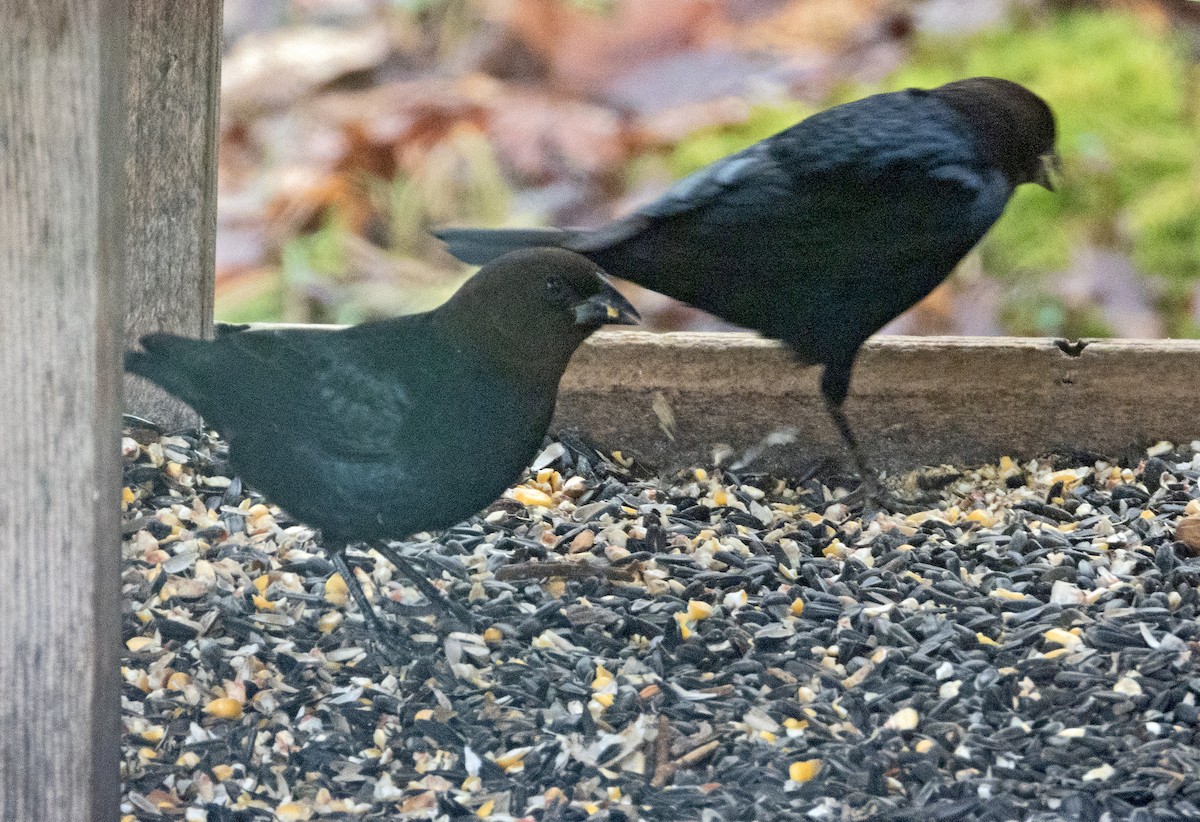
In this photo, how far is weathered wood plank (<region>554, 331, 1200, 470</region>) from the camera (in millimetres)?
3238

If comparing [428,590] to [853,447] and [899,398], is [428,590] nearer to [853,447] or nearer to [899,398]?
[853,447]

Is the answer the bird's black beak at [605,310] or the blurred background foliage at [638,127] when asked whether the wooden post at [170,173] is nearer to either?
the bird's black beak at [605,310]

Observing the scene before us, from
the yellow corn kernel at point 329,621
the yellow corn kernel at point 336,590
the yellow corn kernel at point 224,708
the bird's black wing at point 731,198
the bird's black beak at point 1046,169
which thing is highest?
the bird's black beak at point 1046,169

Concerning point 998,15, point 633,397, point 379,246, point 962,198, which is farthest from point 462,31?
point 962,198

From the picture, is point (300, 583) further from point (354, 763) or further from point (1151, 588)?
point (1151, 588)

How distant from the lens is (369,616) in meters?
2.40

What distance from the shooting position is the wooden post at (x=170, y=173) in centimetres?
282

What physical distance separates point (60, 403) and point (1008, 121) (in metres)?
1.99

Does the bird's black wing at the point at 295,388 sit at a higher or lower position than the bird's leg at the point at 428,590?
higher

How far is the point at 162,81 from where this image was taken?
9.30 ft

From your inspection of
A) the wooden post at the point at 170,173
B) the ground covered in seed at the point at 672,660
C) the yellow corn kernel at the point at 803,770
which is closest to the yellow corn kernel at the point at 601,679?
the ground covered in seed at the point at 672,660

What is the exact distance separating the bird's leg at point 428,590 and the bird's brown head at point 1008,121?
4.56 feet

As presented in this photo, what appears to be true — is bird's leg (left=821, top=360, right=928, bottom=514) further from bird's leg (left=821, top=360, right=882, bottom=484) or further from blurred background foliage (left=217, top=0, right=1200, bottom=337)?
blurred background foliage (left=217, top=0, right=1200, bottom=337)

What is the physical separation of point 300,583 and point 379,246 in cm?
304
